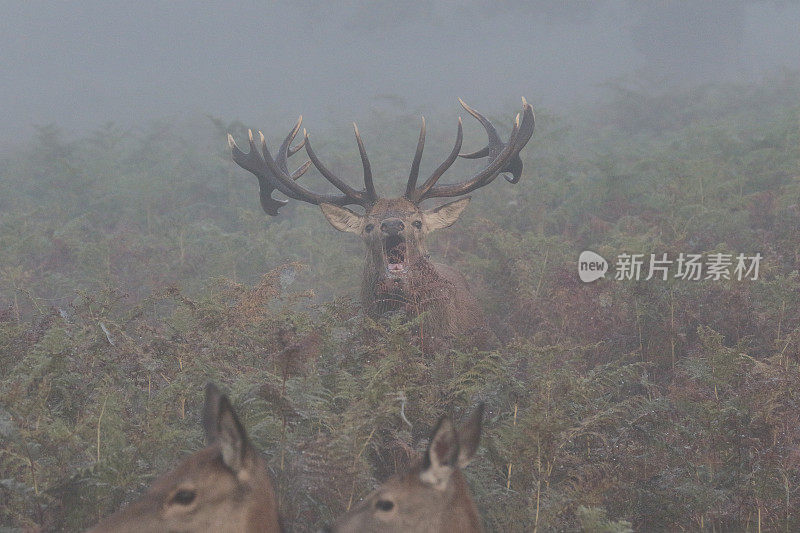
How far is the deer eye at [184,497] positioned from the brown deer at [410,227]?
3.37 metres

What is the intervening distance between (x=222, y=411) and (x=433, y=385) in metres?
2.27

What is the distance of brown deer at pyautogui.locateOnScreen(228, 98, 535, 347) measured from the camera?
6.49 metres

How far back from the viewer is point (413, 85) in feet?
200

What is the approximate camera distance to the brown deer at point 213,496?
261cm

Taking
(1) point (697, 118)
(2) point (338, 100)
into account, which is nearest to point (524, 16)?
(2) point (338, 100)

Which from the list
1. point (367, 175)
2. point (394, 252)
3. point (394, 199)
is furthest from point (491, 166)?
point (394, 252)

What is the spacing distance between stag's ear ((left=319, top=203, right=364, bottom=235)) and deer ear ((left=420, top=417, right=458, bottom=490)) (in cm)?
511

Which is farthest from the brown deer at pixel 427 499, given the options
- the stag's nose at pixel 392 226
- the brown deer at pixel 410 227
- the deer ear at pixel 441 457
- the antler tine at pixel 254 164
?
the antler tine at pixel 254 164

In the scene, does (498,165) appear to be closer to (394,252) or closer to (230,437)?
(394,252)

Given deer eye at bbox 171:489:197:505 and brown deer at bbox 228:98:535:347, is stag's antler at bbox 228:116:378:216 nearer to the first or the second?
brown deer at bbox 228:98:535:347

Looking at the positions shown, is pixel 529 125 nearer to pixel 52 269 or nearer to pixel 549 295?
pixel 549 295

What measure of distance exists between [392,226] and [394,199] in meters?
0.71

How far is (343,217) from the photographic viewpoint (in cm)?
784

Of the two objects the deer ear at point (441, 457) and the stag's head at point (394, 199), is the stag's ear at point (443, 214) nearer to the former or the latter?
the stag's head at point (394, 199)
